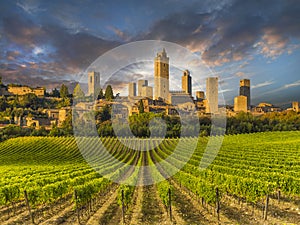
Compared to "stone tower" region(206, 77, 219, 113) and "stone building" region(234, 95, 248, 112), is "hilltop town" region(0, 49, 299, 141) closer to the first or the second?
"stone building" region(234, 95, 248, 112)

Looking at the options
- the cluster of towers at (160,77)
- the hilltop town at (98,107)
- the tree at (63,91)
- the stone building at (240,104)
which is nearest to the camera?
the cluster of towers at (160,77)

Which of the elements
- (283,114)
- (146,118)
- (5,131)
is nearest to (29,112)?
(5,131)

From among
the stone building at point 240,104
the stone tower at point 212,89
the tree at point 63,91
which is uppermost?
the tree at point 63,91

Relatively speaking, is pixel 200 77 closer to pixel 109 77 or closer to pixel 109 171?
pixel 109 77

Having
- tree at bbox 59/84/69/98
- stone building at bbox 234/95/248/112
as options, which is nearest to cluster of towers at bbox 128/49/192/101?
stone building at bbox 234/95/248/112

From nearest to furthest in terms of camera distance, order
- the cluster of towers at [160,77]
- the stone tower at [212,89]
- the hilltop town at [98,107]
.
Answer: the cluster of towers at [160,77] → the stone tower at [212,89] → the hilltop town at [98,107]

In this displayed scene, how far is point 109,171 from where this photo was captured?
20.2 meters

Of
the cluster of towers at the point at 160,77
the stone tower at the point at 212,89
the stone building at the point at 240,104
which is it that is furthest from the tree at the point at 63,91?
the cluster of towers at the point at 160,77

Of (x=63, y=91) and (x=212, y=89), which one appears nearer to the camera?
(x=212, y=89)

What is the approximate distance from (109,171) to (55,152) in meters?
31.2

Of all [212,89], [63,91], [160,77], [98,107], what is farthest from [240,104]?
[160,77]

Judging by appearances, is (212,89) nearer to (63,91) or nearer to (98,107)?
(98,107)

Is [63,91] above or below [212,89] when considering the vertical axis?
above

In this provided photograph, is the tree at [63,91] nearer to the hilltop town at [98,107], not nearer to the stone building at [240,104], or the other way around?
the hilltop town at [98,107]
